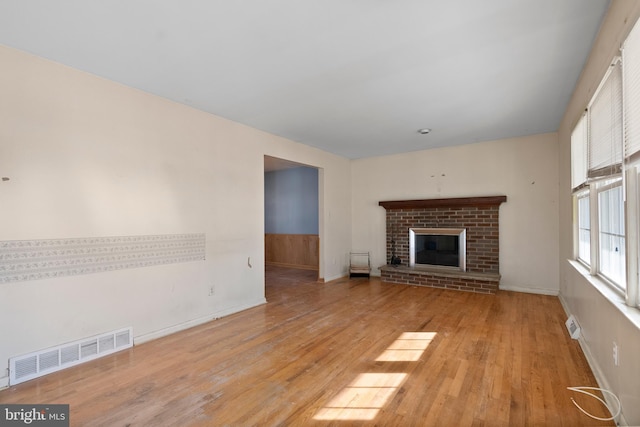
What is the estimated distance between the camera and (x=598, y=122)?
2.34 meters

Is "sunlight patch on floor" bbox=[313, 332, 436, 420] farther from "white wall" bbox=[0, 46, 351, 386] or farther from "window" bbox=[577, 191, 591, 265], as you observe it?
"white wall" bbox=[0, 46, 351, 386]

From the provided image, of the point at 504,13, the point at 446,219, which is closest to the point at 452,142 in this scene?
the point at 446,219

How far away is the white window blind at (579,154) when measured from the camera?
114 inches

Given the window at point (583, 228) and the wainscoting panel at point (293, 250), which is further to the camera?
the wainscoting panel at point (293, 250)

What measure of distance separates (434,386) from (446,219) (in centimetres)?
385

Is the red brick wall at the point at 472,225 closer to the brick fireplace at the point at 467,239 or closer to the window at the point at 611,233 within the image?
the brick fireplace at the point at 467,239

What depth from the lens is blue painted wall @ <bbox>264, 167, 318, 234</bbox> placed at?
24.1ft

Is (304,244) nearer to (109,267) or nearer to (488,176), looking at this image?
(488,176)

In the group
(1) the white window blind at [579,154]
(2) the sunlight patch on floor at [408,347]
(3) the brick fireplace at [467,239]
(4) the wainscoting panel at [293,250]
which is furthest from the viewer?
(4) the wainscoting panel at [293,250]

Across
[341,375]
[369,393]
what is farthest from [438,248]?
[369,393]

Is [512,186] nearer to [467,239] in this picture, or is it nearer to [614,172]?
[467,239]

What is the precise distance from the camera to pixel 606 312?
6.69 feet

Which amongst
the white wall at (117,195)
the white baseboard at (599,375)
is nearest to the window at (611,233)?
the white baseboard at (599,375)

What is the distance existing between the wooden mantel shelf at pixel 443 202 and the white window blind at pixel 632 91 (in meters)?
3.55
